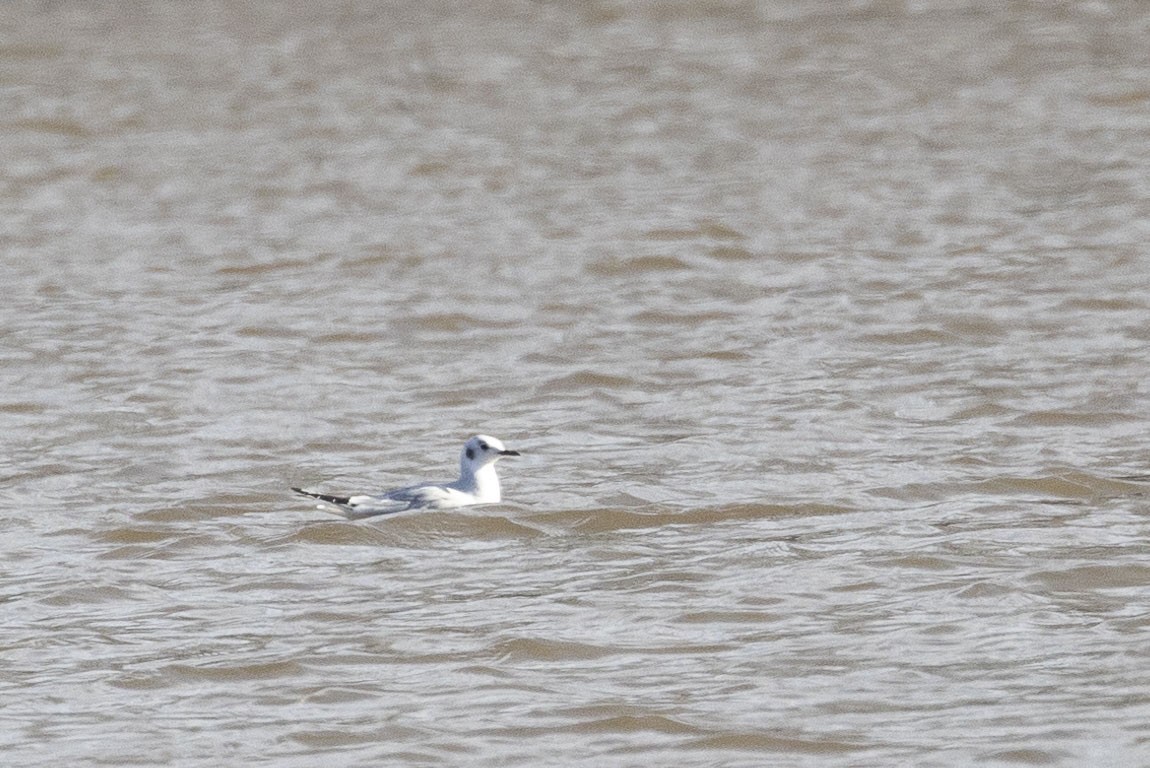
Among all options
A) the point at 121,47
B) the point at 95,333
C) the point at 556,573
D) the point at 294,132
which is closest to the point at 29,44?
the point at 121,47

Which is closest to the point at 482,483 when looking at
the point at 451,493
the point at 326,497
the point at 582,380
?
the point at 451,493

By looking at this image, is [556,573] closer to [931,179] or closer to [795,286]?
[795,286]

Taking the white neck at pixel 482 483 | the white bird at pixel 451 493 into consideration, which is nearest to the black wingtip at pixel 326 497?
the white bird at pixel 451 493

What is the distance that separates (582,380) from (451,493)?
97.5 inches

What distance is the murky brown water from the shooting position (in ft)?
24.5

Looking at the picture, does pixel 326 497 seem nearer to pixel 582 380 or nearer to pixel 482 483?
pixel 482 483

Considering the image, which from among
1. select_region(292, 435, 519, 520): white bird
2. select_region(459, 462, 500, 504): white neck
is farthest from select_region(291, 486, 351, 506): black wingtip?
select_region(459, 462, 500, 504): white neck

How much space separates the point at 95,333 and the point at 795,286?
383cm

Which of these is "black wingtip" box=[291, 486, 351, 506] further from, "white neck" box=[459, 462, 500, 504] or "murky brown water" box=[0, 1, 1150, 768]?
"white neck" box=[459, 462, 500, 504]

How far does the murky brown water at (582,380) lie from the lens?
7.47 meters

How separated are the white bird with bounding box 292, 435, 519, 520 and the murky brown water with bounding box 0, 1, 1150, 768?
9cm

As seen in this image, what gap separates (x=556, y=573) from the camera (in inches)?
352

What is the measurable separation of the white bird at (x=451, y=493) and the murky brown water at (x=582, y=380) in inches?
3.4

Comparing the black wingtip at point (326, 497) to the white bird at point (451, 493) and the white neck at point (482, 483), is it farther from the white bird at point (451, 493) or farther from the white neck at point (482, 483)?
the white neck at point (482, 483)
